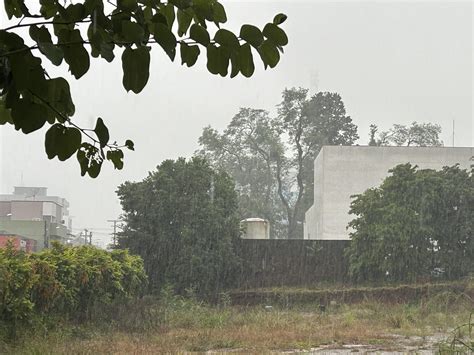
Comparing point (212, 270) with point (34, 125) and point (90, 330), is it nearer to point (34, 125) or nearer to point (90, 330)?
point (90, 330)

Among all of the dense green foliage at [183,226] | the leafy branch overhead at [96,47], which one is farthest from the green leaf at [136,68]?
the dense green foliage at [183,226]

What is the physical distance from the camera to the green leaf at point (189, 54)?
0.84 m

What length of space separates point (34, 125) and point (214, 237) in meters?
14.5

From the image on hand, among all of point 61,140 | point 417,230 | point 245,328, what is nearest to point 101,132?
point 61,140

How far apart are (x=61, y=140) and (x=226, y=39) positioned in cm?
23

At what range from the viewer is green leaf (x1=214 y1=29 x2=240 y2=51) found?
31.9 inches

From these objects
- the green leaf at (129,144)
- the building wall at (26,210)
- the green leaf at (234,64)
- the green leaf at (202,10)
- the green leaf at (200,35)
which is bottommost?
the green leaf at (129,144)

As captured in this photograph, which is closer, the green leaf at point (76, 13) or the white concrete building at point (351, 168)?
the green leaf at point (76, 13)

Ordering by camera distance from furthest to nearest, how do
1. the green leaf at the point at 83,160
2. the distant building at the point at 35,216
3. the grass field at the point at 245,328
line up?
the distant building at the point at 35,216 < the grass field at the point at 245,328 < the green leaf at the point at 83,160

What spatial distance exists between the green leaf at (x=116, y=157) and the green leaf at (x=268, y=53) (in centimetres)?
31

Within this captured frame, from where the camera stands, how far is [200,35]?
32.2 inches

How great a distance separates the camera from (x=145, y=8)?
84cm

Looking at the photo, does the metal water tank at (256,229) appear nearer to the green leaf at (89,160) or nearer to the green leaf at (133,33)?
the green leaf at (89,160)

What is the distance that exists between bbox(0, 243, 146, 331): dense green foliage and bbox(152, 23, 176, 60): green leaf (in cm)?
737
